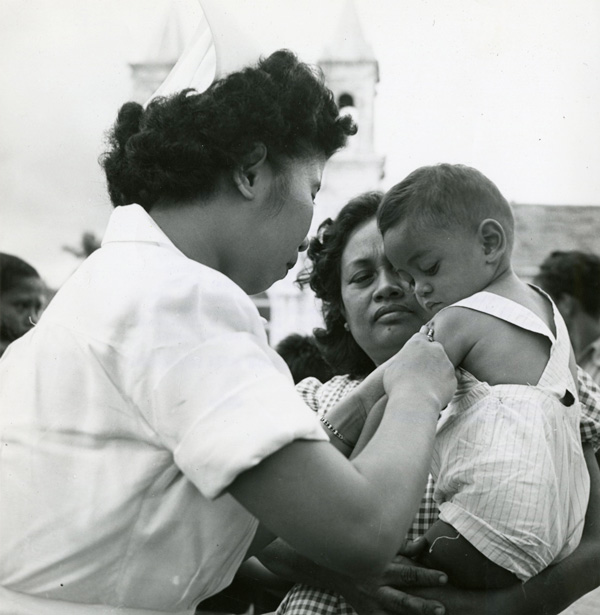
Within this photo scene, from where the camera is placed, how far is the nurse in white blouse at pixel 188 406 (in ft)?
3.41

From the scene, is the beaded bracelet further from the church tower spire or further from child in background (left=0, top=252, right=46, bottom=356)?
child in background (left=0, top=252, right=46, bottom=356)

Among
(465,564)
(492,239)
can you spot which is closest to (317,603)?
(465,564)

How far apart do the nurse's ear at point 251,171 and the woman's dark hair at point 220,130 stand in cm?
1

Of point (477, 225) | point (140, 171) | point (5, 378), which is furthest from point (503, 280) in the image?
point (5, 378)

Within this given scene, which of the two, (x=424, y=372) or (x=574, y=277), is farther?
(x=574, y=277)

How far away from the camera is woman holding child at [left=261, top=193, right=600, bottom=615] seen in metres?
1.65

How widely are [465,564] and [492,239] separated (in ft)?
2.67

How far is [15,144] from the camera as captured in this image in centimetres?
181

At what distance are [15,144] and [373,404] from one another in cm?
113

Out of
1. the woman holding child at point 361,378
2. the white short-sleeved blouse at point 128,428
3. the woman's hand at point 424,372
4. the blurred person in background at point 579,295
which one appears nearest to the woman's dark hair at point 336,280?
the woman holding child at point 361,378

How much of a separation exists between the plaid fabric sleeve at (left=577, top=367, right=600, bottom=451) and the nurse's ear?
1105mm

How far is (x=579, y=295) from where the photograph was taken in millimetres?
3797

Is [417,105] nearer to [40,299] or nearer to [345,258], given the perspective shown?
[345,258]

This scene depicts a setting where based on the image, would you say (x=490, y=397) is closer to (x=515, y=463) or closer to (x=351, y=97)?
(x=515, y=463)
